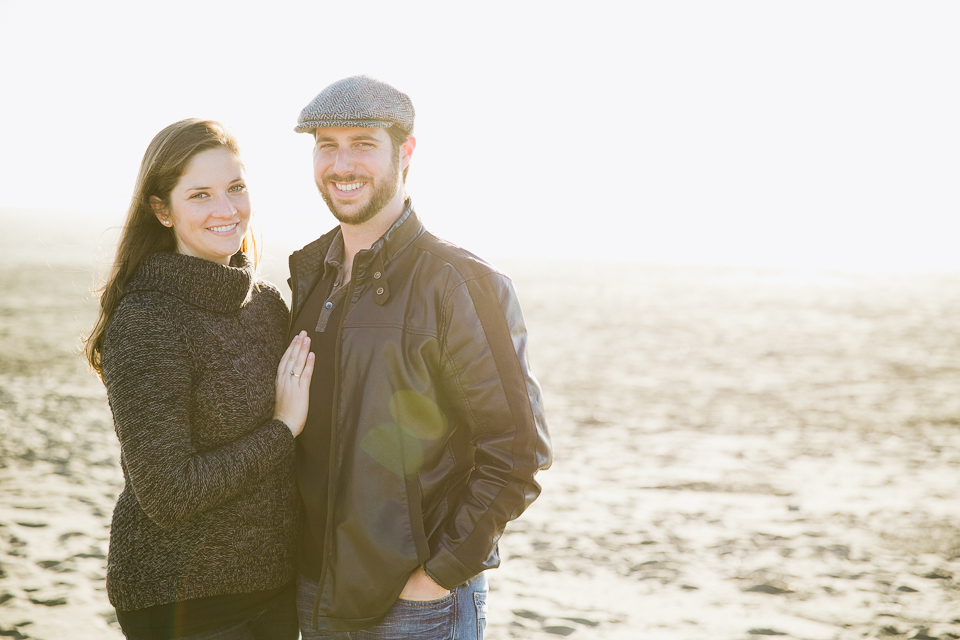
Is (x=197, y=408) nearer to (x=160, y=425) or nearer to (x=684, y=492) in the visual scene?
(x=160, y=425)

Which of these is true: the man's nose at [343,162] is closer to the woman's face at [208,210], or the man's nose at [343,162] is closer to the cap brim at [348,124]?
the cap brim at [348,124]

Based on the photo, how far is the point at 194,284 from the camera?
270 centimetres

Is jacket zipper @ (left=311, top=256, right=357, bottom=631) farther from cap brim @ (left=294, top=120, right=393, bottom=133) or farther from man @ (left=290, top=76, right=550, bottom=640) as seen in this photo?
cap brim @ (left=294, top=120, right=393, bottom=133)

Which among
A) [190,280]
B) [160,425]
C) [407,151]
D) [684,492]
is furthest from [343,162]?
[684,492]

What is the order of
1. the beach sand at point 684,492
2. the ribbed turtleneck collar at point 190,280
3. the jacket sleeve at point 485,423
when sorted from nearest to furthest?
the jacket sleeve at point 485,423, the ribbed turtleneck collar at point 190,280, the beach sand at point 684,492

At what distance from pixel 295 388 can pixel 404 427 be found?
1.51 feet

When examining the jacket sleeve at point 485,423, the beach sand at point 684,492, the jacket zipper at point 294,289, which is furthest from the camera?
the beach sand at point 684,492

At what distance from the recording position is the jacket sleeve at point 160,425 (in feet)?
7.81

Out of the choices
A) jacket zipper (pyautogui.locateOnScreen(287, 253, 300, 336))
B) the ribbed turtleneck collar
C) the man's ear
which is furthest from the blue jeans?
the man's ear

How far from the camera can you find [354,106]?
2.74 meters

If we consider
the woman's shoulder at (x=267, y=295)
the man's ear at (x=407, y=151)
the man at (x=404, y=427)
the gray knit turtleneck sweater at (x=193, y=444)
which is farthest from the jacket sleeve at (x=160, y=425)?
the man's ear at (x=407, y=151)

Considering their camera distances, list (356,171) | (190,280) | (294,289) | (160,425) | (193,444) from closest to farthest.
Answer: (160,425) < (193,444) < (190,280) < (356,171) < (294,289)

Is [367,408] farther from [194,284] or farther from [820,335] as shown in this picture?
[820,335]

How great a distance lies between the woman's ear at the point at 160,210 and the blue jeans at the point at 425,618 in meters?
1.51
